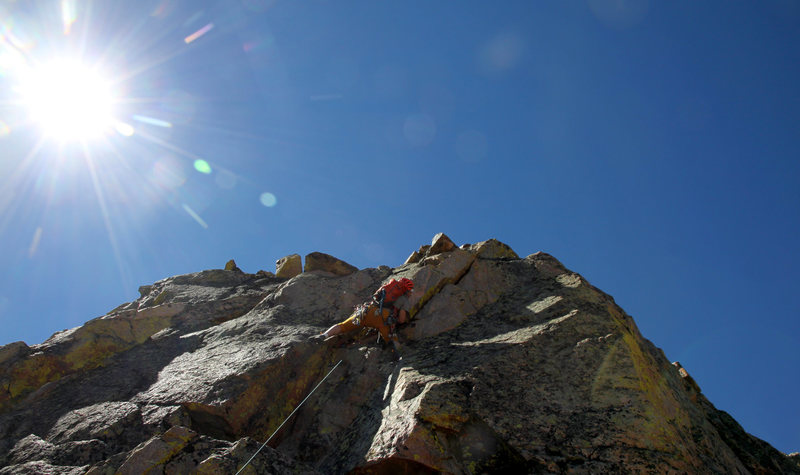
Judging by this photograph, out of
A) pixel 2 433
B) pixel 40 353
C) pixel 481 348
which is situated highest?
pixel 40 353

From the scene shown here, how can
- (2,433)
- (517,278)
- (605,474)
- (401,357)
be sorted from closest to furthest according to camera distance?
(605,474), (2,433), (401,357), (517,278)

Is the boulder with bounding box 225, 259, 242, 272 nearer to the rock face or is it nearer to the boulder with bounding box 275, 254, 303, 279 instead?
the boulder with bounding box 275, 254, 303, 279

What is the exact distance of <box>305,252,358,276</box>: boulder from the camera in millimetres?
14586

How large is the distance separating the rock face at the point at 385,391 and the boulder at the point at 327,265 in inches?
67.8

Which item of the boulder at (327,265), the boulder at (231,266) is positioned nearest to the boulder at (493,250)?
the boulder at (327,265)

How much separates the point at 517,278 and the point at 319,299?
597cm

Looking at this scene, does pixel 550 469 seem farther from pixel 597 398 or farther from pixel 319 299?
pixel 319 299

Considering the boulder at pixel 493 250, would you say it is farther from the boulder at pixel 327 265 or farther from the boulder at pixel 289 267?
the boulder at pixel 289 267

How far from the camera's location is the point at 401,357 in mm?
9031

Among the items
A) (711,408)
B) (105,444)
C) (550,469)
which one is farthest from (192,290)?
(711,408)

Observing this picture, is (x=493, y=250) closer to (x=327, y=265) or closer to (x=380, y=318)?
(x=380, y=318)

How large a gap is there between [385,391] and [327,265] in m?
7.42

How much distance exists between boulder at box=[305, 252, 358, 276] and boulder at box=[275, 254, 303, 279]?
73.7 inches

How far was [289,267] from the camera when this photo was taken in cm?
1684
